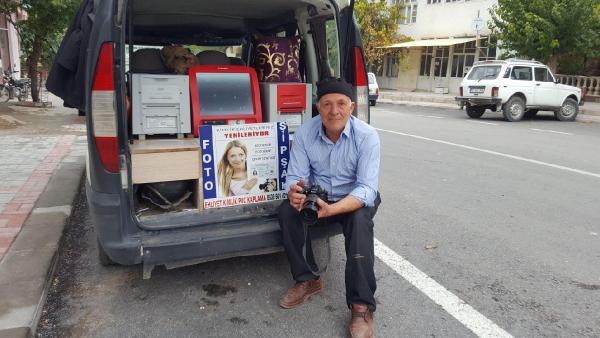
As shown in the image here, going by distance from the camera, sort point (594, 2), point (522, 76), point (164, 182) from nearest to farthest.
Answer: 1. point (164, 182)
2. point (522, 76)
3. point (594, 2)

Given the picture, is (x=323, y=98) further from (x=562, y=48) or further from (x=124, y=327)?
(x=562, y=48)

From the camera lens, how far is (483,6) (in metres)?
25.7

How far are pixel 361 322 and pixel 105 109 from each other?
1.82 metres

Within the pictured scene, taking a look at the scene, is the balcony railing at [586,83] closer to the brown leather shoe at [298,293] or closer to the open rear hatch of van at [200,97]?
the open rear hatch of van at [200,97]

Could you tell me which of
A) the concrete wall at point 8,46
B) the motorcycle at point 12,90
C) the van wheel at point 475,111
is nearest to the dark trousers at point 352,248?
the van wheel at point 475,111

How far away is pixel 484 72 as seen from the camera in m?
15.5

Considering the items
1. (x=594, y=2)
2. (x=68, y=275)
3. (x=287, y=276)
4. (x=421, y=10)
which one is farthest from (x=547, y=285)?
(x=421, y=10)

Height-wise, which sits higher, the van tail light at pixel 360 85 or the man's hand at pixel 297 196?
the van tail light at pixel 360 85

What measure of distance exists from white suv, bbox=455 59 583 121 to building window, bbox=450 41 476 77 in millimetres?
11682

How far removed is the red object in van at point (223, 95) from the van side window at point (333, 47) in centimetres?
64

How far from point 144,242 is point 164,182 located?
0.56 m

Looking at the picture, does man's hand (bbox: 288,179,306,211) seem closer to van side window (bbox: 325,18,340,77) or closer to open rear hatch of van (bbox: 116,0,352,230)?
open rear hatch of van (bbox: 116,0,352,230)

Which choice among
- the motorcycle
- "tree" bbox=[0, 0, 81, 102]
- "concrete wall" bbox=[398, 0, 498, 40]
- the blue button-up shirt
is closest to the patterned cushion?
the blue button-up shirt

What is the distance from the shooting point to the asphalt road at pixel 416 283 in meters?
2.85
